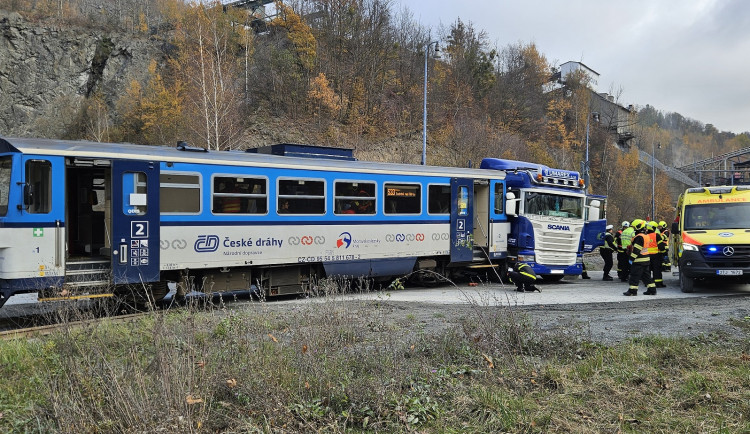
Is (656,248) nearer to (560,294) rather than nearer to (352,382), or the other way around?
(560,294)

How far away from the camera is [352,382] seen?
4.81 meters

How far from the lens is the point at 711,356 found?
5.99m

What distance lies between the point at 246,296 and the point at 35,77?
3968cm

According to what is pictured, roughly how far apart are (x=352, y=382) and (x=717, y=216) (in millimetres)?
12642

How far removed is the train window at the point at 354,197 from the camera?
41.0ft

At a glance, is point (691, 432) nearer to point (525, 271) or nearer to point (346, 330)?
point (346, 330)

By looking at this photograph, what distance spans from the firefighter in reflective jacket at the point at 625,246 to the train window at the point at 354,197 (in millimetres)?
7217

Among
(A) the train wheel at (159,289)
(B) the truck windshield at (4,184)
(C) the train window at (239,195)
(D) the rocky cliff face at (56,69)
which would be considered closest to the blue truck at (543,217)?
(C) the train window at (239,195)

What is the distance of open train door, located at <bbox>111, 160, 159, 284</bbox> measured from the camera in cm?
958

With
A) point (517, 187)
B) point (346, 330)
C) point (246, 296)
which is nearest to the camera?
point (346, 330)

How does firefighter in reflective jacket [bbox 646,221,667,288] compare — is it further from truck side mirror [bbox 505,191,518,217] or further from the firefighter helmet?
truck side mirror [bbox 505,191,518,217]

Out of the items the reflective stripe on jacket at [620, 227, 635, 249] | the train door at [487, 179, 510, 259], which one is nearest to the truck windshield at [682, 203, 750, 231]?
the reflective stripe on jacket at [620, 227, 635, 249]

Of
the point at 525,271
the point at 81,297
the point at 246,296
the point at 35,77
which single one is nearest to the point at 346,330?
the point at 81,297

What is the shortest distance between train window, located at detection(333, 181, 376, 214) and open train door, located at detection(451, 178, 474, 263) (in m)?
2.58
